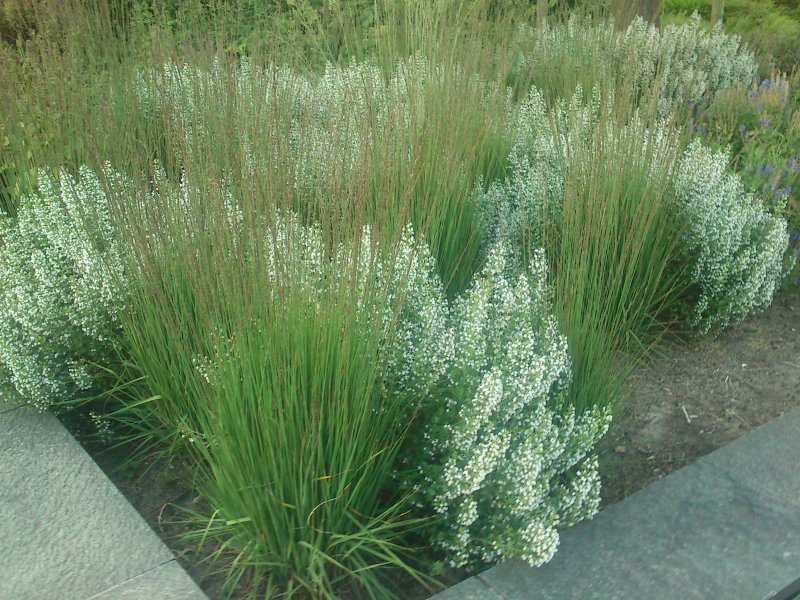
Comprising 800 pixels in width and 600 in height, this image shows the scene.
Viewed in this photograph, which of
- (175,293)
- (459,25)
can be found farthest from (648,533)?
(459,25)

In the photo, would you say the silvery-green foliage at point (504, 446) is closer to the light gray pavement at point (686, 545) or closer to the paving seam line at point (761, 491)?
the light gray pavement at point (686, 545)

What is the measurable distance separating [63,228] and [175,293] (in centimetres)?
64

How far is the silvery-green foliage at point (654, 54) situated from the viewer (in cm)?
504

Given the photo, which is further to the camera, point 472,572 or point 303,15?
point 303,15

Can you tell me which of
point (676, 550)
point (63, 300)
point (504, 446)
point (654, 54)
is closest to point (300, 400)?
point (504, 446)

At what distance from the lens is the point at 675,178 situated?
3584 millimetres

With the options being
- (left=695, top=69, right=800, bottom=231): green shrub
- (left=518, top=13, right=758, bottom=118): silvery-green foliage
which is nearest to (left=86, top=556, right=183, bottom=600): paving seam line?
(left=695, top=69, right=800, bottom=231): green shrub

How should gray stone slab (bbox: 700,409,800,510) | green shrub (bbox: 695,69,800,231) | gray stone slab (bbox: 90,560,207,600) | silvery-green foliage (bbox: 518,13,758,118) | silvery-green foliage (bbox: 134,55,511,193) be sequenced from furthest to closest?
silvery-green foliage (bbox: 518,13,758,118) < green shrub (bbox: 695,69,800,231) < silvery-green foliage (bbox: 134,55,511,193) < gray stone slab (bbox: 700,409,800,510) < gray stone slab (bbox: 90,560,207,600)

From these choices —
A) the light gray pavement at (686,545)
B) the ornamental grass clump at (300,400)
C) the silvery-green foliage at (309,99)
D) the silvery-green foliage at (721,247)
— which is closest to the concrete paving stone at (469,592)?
the light gray pavement at (686,545)

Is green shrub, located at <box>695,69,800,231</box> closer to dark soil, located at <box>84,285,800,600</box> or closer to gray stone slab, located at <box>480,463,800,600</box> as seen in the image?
dark soil, located at <box>84,285,800,600</box>

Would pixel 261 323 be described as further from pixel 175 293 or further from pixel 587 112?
pixel 587 112

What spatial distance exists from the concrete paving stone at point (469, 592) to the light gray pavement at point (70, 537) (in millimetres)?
604

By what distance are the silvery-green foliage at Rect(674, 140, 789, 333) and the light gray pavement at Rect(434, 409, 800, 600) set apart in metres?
0.96

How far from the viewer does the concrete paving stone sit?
6.79ft
